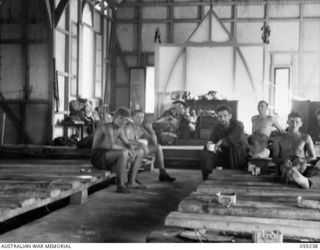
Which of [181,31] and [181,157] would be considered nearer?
[181,157]

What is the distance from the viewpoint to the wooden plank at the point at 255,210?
10.3ft

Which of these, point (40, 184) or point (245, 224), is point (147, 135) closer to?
point (40, 184)

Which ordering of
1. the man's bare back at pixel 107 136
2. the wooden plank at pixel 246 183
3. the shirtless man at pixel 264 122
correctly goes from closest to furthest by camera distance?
the wooden plank at pixel 246 183, the man's bare back at pixel 107 136, the shirtless man at pixel 264 122

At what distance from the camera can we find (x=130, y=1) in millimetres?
15742

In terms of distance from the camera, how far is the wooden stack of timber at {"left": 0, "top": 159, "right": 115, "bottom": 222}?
351 centimetres

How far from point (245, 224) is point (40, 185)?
2105 millimetres

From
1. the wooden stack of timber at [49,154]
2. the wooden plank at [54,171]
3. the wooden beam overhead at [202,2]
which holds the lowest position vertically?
the wooden stack of timber at [49,154]

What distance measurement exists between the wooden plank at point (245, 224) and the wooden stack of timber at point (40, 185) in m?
1.19

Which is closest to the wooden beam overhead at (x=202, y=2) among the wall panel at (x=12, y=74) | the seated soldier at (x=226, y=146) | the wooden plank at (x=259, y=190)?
the wall panel at (x=12, y=74)

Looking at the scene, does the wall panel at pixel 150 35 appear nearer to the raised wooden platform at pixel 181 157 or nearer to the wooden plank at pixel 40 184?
the raised wooden platform at pixel 181 157

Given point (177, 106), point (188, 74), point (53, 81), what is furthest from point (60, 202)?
point (188, 74)

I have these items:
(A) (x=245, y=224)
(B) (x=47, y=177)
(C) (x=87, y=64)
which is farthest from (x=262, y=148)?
(C) (x=87, y=64)

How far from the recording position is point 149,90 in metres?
15.7

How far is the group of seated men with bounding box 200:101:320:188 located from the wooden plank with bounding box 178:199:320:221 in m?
0.98
